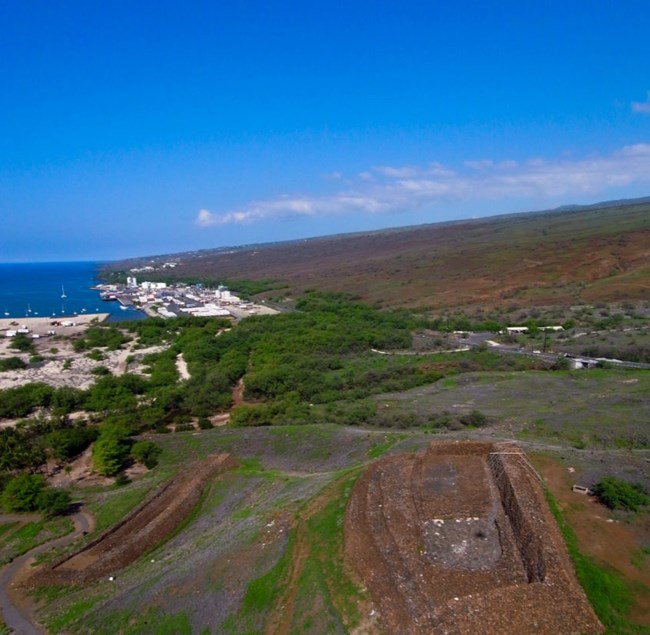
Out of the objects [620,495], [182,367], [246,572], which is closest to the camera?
[246,572]

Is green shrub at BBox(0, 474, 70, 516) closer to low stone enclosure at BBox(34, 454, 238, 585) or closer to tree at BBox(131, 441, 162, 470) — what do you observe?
low stone enclosure at BBox(34, 454, 238, 585)

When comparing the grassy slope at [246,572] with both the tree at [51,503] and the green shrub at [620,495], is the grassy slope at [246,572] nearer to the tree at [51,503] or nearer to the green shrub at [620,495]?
the tree at [51,503]

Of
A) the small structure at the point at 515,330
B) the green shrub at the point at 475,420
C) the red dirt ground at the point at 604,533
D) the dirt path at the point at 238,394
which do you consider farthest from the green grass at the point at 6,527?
the small structure at the point at 515,330

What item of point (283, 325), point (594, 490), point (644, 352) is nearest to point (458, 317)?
point (283, 325)

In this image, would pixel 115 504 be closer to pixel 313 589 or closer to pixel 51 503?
pixel 51 503

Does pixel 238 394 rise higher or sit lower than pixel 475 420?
lower

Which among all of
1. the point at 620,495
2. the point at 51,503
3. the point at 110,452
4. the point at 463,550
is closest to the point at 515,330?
the point at 110,452

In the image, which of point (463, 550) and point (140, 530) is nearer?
point (463, 550)
